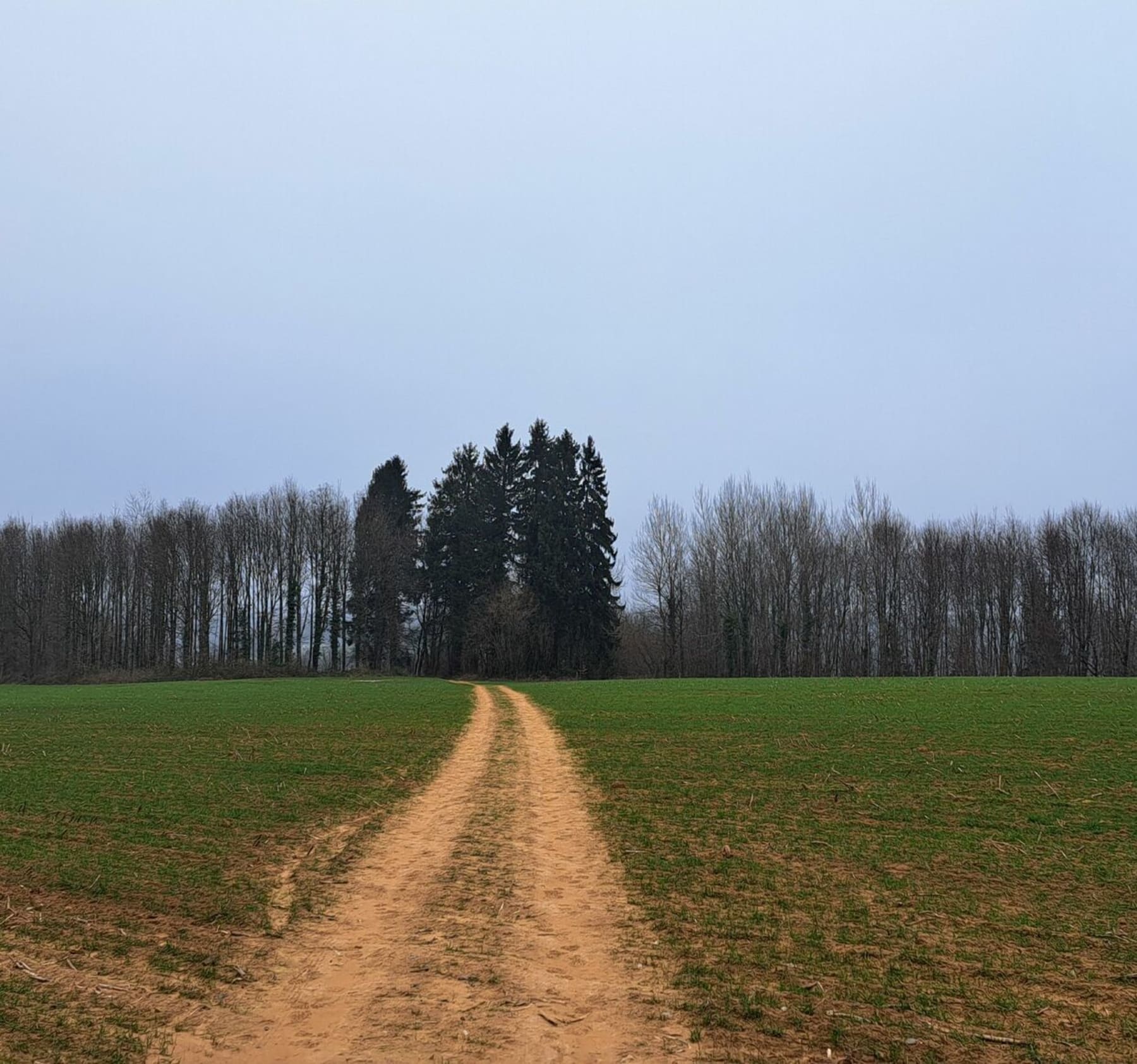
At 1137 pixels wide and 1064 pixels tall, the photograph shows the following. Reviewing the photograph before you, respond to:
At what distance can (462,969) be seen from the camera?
6730mm

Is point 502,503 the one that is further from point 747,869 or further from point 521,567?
point 747,869

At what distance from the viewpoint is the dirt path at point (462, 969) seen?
5.47m

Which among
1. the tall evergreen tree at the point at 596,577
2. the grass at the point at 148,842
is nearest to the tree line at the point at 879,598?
the tall evergreen tree at the point at 596,577

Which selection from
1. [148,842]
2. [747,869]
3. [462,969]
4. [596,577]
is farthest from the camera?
[596,577]

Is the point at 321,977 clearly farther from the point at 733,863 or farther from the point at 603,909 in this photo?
the point at 733,863

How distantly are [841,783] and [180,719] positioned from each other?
2375 cm

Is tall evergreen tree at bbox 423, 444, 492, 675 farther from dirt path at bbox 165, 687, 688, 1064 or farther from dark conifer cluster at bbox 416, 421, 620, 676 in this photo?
dirt path at bbox 165, 687, 688, 1064

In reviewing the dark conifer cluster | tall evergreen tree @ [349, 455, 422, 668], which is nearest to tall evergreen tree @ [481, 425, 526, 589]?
the dark conifer cluster

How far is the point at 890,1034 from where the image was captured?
5504mm

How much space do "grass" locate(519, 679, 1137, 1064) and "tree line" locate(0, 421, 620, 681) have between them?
56.9 metres

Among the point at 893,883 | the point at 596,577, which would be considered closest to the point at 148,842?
the point at 893,883

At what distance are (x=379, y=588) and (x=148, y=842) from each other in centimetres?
7440

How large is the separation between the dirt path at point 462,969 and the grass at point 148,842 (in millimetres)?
696

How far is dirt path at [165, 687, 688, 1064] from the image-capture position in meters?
5.47
